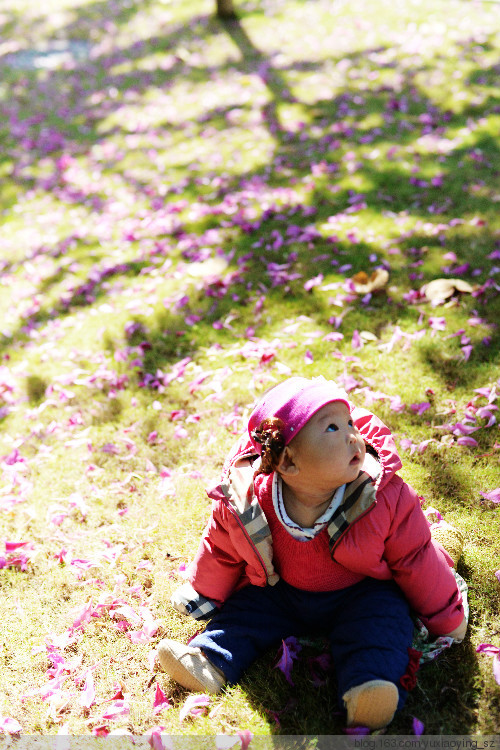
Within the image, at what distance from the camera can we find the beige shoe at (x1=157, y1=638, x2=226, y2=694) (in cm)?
226

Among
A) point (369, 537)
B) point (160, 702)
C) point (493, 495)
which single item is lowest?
point (493, 495)

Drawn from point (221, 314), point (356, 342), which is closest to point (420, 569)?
point (356, 342)

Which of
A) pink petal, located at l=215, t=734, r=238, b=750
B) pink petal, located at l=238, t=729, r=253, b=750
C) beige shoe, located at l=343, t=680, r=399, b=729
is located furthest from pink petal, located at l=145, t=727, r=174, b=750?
beige shoe, located at l=343, t=680, r=399, b=729

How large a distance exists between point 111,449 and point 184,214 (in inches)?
122

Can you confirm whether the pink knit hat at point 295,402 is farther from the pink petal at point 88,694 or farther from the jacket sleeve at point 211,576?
the pink petal at point 88,694

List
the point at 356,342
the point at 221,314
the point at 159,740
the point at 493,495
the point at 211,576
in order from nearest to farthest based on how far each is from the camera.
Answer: the point at 159,740
the point at 211,576
the point at 493,495
the point at 356,342
the point at 221,314

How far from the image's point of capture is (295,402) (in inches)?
80.4

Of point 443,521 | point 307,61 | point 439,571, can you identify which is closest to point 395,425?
point 443,521

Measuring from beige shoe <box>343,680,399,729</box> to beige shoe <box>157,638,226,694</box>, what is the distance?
1.67 ft

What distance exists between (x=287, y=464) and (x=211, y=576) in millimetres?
663

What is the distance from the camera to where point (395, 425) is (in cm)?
322

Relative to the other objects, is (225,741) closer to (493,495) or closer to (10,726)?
(10,726)

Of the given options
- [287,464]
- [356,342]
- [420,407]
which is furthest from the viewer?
[356,342]

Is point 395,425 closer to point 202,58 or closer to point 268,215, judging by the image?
point 268,215
